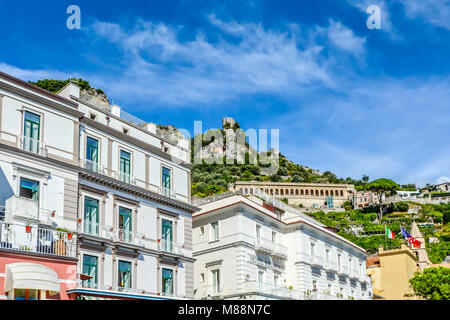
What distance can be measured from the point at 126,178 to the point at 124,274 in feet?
19.6

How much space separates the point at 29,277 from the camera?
23.2 metres

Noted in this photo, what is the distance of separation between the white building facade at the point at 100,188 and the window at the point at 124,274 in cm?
6

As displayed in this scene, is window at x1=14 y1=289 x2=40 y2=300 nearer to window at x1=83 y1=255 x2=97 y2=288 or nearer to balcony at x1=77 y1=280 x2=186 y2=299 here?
balcony at x1=77 y1=280 x2=186 y2=299

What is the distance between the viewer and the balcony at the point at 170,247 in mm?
35875

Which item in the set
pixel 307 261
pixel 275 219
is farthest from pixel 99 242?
pixel 307 261

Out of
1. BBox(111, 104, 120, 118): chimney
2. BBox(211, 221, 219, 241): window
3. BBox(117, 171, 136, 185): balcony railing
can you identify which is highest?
BBox(111, 104, 120, 118): chimney

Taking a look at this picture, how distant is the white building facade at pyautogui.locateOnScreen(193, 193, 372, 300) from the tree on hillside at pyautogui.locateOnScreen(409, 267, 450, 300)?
18.9 m

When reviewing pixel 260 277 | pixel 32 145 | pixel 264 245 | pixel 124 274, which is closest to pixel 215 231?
pixel 264 245

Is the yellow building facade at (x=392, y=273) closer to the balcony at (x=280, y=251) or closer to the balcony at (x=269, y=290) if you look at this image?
the balcony at (x=280, y=251)

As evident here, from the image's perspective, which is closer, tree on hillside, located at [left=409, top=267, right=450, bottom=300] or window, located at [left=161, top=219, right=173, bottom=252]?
window, located at [left=161, top=219, right=173, bottom=252]

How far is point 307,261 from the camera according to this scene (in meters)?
50.8

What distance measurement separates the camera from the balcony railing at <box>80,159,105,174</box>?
31897mm

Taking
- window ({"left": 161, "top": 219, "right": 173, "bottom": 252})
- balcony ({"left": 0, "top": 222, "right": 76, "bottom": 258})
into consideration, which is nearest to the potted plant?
balcony ({"left": 0, "top": 222, "right": 76, "bottom": 258})
